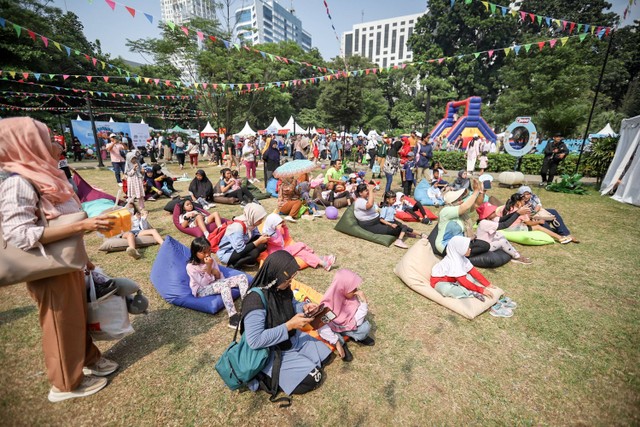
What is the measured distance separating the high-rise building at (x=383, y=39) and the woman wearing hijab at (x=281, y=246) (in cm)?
9384

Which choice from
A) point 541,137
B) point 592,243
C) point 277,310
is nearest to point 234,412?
point 277,310

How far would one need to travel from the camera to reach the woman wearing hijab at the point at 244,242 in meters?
4.80

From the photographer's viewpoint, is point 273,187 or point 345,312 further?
point 273,187

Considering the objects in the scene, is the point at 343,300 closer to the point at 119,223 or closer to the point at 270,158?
the point at 119,223

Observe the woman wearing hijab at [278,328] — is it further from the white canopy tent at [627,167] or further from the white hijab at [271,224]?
the white canopy tent at [627,167]

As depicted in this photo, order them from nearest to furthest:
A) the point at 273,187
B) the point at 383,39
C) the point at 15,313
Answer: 1. the point at 15,313
2. the point at 273,187
3. the point at 383,39

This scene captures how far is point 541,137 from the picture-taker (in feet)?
77.6

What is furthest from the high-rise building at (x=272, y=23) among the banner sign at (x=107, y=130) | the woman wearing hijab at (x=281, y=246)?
the woman wearing hijab at (x=281, y=246)

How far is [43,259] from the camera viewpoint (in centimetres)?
188

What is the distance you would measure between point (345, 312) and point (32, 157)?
118 inches

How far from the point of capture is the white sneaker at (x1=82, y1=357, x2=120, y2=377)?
8.84 ft

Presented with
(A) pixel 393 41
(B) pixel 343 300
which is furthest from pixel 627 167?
(A) pixel 393 41

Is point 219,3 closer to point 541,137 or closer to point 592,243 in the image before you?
point 592,243

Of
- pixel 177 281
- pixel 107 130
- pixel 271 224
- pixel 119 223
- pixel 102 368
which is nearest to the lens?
pixel 119 223
